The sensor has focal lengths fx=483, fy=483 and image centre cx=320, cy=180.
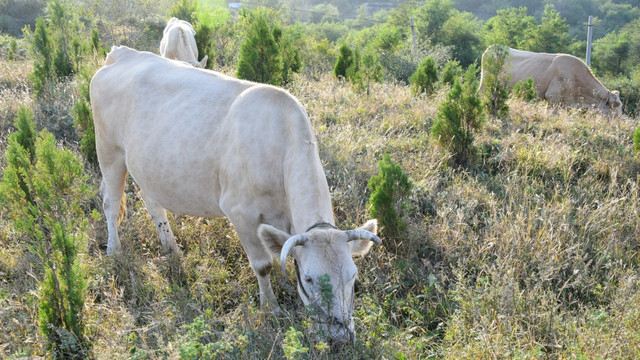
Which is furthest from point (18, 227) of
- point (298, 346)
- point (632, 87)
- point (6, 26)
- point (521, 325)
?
point (6, 26)

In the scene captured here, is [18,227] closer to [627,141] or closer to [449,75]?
[627,141]

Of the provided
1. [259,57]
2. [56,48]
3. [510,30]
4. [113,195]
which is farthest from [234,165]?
[510,30]

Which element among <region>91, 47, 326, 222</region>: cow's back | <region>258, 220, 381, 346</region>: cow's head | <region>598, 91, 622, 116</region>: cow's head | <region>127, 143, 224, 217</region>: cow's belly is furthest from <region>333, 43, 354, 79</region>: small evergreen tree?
<region>258, 220, 381, 346</region>: cow's head

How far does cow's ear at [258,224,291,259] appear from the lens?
290 centimetres

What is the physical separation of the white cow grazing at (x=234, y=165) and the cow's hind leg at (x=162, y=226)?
0.5 inches

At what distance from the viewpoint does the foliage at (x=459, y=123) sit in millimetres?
6074

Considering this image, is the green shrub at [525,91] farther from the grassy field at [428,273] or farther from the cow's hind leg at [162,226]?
the cow's hind leg at [162,226]

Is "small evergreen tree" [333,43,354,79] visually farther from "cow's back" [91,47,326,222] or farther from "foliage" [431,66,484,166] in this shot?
"cow's back" [91,47,326,222]

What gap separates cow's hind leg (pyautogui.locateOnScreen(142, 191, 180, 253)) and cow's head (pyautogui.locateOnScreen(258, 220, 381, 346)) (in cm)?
205

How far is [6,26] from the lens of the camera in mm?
28719

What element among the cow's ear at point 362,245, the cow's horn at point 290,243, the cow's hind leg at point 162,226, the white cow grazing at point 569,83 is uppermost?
the cow's horn at point 290,243

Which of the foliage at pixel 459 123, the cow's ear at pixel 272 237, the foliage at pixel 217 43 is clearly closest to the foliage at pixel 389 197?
the cow's ear at pixel 272 237

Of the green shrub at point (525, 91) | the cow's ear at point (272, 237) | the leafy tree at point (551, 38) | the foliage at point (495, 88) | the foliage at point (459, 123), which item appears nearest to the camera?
the cow's ear at point (272, 237)

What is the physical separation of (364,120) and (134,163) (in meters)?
3.99
